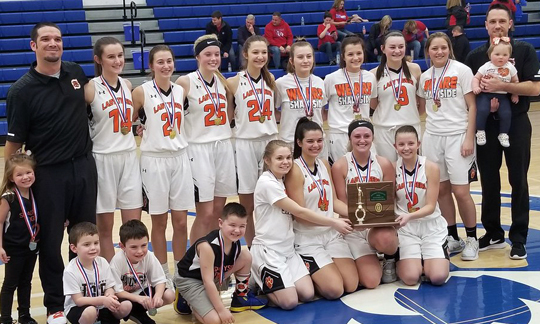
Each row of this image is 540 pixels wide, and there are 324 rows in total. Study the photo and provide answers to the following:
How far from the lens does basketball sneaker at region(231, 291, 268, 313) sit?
507 cm

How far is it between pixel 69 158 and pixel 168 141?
32.9 inches

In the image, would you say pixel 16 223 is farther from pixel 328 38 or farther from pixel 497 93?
pixel 328 38

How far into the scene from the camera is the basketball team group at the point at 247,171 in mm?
4723

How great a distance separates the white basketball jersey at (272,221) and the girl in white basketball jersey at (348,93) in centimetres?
99

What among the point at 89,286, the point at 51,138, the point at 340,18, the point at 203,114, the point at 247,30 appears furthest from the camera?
the point at 340,18

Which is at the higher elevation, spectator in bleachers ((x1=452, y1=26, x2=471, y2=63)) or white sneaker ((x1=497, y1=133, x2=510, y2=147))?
spectator in bleachers ((x1=452, y1=26, x2=471, y2=63))

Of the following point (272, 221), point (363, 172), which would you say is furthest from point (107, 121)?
point (363, 172)

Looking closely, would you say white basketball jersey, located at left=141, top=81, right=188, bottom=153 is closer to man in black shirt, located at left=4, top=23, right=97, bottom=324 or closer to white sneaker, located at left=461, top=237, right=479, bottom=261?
man in black shirt, located at left=4, top=23, right=97, bottom=324

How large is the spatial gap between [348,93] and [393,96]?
39 centimetres

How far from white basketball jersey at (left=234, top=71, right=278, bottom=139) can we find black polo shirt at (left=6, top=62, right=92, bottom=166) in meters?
1.46

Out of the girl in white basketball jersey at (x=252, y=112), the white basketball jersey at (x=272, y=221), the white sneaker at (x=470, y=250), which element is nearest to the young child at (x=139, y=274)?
the white basketball jersey at (x=272, y=221)

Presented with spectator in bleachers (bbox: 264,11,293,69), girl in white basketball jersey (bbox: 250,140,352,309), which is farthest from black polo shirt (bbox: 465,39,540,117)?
spectator in bleachers (bbox: 264,11,293,69)

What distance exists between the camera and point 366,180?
552cm

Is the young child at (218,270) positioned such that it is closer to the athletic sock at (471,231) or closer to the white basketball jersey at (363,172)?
the white basketball jersey at (363,172)
